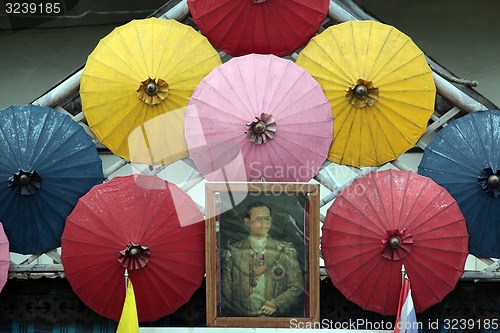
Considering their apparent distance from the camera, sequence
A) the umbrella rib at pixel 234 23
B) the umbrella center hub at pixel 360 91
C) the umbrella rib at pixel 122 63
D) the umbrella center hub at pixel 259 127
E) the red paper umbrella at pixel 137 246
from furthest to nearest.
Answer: the umbrella rib at pixel 234 23 < the umbrella rib at pixel 122 63 < the umbrella center hub at pixel 360 91 < the red paper umbrella at pixel 137 246 < the umbrella center hub at pixel 259 127

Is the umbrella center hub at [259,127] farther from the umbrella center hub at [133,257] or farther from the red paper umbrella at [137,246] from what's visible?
the umbrella center hub at [133,257]

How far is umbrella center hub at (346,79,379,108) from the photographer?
852 cm

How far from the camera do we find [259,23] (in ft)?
28.8

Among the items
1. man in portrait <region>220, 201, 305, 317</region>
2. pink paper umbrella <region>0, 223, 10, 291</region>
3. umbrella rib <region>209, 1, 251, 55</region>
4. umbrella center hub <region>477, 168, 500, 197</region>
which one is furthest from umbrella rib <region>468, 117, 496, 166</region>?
pink paper umbrella <region>0, 223, 10, 291</region>

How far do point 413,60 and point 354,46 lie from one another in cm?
45

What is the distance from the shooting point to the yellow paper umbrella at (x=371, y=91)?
8.57m

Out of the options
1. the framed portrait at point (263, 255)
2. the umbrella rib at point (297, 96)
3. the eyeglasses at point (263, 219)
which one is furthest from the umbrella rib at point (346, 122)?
the eyeglasses at point (263, 219)

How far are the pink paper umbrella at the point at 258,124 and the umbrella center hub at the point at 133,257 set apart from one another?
0.68 metres

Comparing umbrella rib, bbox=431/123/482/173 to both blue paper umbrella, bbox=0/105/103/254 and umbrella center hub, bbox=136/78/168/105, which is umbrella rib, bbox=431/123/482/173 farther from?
blue paper umbrella, bbox=0/105/103/254

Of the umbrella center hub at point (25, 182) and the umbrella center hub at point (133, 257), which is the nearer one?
A: the umbrella center hub at point (133, 257)

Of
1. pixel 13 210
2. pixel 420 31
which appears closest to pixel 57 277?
pixel 13 210

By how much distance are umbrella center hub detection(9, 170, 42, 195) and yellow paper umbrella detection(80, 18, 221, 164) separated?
21.7 inches

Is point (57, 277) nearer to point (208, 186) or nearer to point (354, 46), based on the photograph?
point (208, 186)
